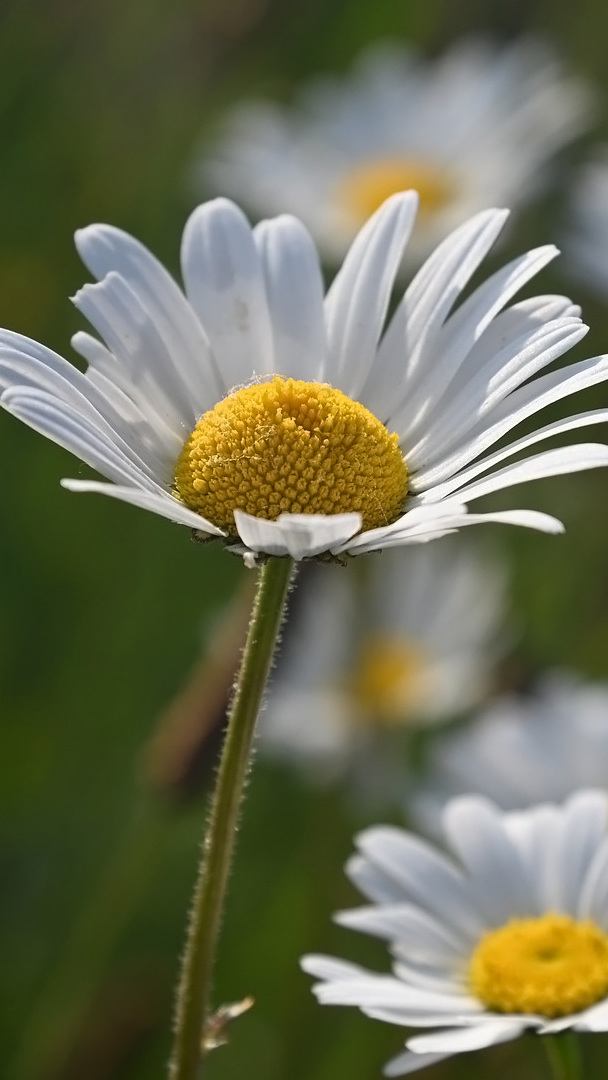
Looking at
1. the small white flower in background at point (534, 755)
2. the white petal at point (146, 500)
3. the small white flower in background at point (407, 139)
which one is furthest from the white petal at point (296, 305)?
the small white flower in background at point (407, 139)

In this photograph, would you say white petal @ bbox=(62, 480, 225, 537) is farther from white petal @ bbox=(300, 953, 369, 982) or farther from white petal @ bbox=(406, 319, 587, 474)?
white petal @ bbox=(300, 953, 369, 982)

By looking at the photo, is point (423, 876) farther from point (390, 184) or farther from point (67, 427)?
point (390, 184)

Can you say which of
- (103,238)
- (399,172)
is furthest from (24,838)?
(399,172)

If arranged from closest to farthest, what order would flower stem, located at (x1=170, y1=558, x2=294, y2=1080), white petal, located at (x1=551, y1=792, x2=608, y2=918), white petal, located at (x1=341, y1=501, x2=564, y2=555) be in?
white petal, located at (x1=341, y1=501, x2=564, y2=555), flower stem, located at (x1=170, y1=558, x2=294, y2=1080), white petal, located at (x1=551, y1=792, x2=608, y2=918)

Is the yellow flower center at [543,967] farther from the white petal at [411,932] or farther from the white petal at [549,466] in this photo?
the white petal at [549,466]

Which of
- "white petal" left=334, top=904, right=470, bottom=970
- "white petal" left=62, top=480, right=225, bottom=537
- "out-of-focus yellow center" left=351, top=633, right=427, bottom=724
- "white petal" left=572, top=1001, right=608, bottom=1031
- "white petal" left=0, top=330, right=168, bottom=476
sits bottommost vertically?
"white petal" left=572, top=1001, right=608, bottom=1031

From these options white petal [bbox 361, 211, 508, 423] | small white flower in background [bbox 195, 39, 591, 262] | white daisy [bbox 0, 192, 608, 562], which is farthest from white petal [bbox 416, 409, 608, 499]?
small white flower in background [bbox 195, 39, 591, 262]
